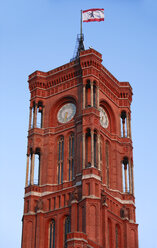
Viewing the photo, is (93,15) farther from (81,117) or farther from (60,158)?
(60,158)

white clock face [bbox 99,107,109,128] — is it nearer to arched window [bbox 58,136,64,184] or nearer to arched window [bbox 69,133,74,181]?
arched window [bbox 69,133,74,181]

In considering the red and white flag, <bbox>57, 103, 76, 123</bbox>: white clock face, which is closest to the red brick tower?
<bbox>57, 103, 76, 123</bbox>: white clock face

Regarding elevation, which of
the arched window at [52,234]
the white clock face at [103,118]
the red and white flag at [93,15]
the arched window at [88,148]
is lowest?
the arched window at [52,234]

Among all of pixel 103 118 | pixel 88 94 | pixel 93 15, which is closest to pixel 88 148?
pixel 88 94

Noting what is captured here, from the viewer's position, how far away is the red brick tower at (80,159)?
6431cm

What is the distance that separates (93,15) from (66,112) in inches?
501

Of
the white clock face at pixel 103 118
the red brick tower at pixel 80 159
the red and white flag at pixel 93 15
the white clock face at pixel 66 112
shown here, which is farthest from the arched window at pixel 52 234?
the red and white flag at pixel 93 15

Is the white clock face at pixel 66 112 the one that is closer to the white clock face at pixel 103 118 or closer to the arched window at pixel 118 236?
the white clock face at pixel 103 118

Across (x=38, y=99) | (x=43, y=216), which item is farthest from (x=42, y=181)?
(x=38, y=99)

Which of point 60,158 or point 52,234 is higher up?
point 60,158

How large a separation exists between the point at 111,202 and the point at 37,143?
11.2 meters

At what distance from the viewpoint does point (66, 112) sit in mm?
73062

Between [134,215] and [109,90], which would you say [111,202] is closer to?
[134,215]

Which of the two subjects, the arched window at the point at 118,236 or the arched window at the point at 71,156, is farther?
the arched window at the point at 71,156
